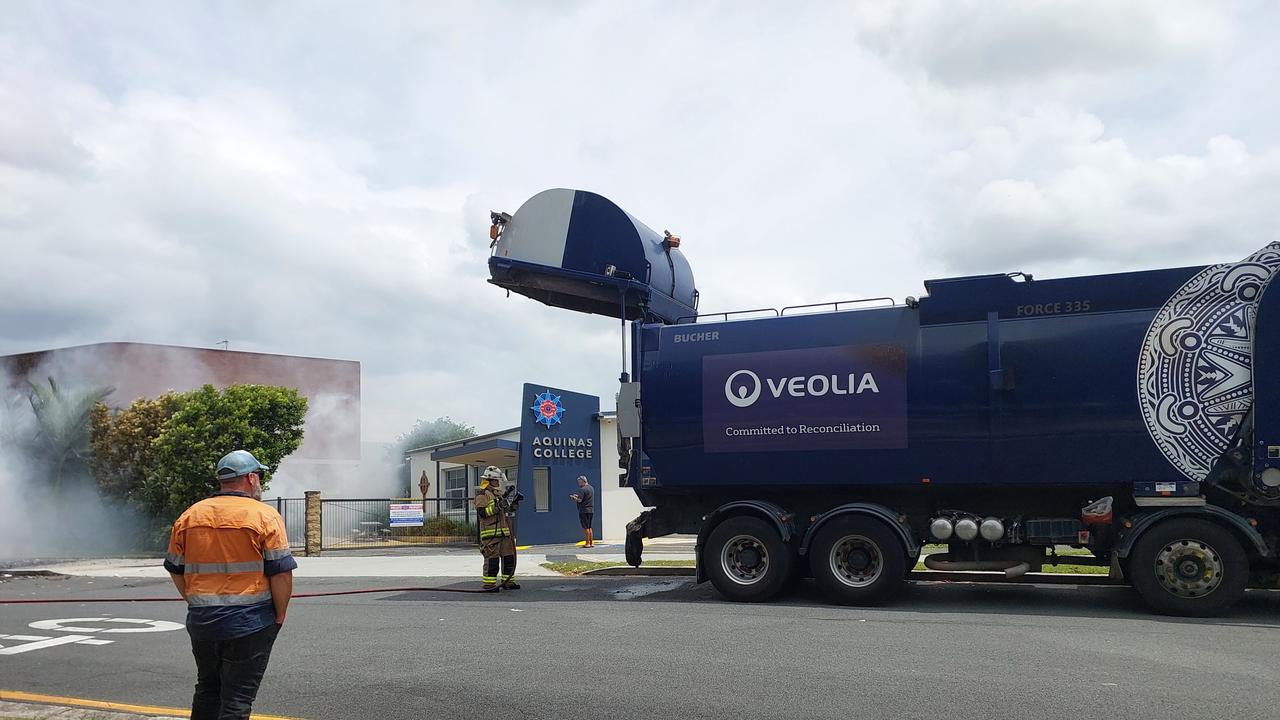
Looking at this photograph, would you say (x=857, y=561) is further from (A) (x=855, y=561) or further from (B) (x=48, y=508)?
(B) (x=48, y=508)

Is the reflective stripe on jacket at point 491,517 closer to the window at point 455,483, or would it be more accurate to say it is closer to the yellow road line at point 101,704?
the yellow road line at point 101,704

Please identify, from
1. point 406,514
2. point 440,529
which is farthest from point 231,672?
point 440,529

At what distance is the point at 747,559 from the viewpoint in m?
11.1

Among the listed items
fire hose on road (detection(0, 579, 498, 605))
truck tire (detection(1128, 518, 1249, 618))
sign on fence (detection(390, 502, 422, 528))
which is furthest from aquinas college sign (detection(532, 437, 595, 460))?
truck tire (detection(1128, 518, 1249, 618))

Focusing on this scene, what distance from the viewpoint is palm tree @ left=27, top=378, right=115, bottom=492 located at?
113ft

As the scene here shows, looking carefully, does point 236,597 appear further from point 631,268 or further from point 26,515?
point 26,515

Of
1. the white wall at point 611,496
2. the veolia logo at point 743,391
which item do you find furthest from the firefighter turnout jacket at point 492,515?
the white wall at point 611,496

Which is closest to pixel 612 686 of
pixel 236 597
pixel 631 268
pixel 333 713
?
pixel 333 713

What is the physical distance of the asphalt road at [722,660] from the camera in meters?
6.03

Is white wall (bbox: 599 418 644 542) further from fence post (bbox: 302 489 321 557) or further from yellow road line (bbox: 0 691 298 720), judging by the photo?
yellow road line (bbox: 0 691 298 720)

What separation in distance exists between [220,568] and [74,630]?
6715mm

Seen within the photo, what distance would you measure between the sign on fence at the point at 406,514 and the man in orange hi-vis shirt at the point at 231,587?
20785 mm

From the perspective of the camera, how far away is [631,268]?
1298 centimetres

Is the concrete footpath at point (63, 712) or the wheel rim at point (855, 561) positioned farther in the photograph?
the wheel rim at point (855, 561)
